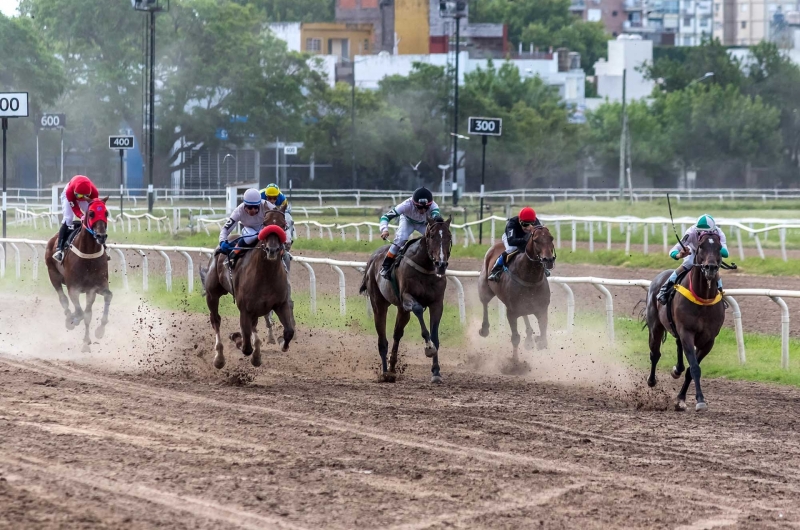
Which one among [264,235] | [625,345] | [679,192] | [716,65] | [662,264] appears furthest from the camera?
[716,65]

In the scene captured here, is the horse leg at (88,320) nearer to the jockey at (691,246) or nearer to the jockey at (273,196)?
the jockey at (273,196)

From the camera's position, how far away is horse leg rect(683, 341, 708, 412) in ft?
32.0

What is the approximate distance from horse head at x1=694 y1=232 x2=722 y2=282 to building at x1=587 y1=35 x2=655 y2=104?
6716 cm

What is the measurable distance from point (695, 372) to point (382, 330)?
11.2ft

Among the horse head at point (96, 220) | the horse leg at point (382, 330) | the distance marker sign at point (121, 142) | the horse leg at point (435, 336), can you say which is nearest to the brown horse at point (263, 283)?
the horse leg at point (382, 330)

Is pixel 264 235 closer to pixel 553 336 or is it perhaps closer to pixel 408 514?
pixel 553 336

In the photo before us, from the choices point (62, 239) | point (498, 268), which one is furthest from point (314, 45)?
point (498, 268)

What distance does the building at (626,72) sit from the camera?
77000mm

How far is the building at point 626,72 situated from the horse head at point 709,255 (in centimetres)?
6716

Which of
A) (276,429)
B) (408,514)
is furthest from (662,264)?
(408,514)

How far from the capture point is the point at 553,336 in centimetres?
1390

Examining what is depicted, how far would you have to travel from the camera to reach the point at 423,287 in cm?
1179

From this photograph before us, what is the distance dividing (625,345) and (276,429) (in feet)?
19.5

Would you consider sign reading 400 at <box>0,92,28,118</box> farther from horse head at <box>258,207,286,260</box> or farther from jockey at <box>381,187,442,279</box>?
horse head at <box>258,207,286,260</box>
